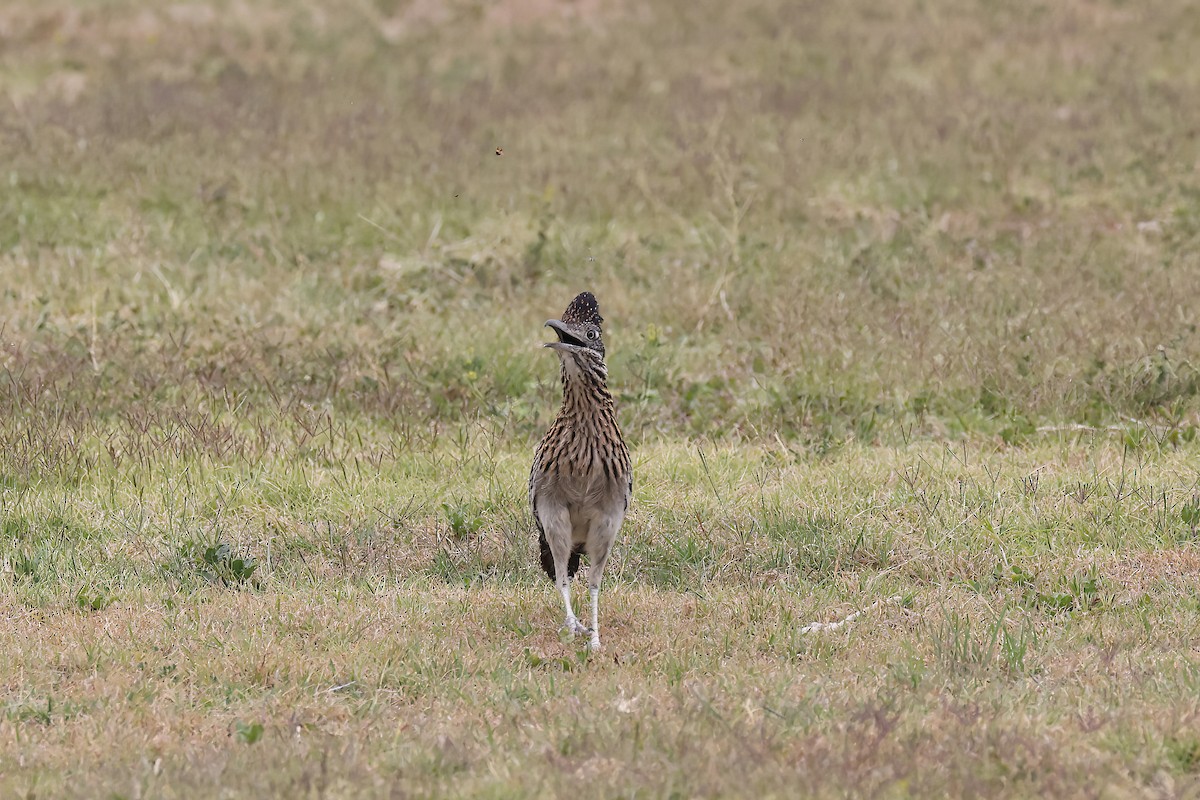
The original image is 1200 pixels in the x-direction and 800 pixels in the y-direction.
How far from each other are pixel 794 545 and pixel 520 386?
11.4ft

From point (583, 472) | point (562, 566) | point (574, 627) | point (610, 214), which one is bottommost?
point (574, 627)

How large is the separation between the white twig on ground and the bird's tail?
3.66ft

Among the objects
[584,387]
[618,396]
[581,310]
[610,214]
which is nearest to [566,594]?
[584,387]

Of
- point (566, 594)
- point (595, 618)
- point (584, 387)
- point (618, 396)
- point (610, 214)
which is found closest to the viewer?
point (584, 387)

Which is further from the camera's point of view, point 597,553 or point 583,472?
point 597,553

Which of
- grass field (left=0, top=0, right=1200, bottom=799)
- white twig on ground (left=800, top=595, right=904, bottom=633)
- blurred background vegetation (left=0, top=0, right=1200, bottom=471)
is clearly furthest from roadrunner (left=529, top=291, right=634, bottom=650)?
blurred background vegetation (left=0, top=0, right=1200, bottom=471)

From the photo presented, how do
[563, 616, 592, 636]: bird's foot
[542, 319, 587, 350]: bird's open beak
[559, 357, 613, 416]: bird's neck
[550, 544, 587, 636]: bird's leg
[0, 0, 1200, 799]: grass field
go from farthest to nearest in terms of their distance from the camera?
[550, 544, 587, 636]: bird's leg < [563, 616, 592, 636]: bird's foot < [559, 357, 613, 416]: bird's neck < [542, 319, 587, 350]: bird's open beak < [0, 0, 1200, 799]: grass field

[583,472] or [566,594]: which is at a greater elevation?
[583,472]

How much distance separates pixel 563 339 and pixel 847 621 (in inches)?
72.1

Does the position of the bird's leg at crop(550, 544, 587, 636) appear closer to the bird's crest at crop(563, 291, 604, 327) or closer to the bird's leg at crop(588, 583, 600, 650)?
the bird's leg at crop(588, 583, 600, 650)

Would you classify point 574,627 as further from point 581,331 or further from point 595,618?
point 581,331

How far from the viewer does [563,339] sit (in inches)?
251

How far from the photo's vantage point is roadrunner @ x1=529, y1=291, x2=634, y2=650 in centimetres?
648

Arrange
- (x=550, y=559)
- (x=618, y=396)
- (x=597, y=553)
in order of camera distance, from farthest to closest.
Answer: (x=618, y=396)
(x=550, y=559)
(x=597, y=553)
